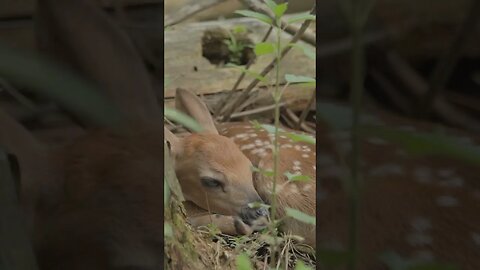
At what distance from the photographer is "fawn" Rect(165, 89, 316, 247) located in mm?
833

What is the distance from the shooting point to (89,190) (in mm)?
320

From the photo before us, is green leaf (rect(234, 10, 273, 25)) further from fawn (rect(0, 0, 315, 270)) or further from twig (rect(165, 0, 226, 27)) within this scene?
fawn (rect(0, 0, 315, 270))

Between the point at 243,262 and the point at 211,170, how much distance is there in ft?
0.90

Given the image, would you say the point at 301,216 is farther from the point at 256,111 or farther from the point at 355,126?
the point at 355,126

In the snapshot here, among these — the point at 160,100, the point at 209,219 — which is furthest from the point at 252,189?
the point at 160,100

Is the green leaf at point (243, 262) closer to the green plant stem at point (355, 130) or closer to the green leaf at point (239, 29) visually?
the green plant stem at point (355, 130)

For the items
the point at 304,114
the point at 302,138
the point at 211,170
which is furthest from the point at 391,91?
the point at 304,114

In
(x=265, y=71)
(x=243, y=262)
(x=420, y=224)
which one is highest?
(x=265, y=71)

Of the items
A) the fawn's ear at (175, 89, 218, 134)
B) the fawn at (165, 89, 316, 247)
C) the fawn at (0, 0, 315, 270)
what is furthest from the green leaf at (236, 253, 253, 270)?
the fawn at (0, 0, 315, 270)

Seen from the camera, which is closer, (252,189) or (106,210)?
(106,210)

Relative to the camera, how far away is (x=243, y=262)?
27.2 inches

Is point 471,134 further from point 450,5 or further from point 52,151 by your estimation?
point 52,151

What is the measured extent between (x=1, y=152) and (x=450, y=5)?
20 cm

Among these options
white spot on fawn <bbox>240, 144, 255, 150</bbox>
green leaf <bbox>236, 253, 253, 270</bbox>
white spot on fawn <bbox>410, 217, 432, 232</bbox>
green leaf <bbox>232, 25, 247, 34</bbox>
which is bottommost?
green leaf <bbox>236, 253, 253, 270</bbox>
